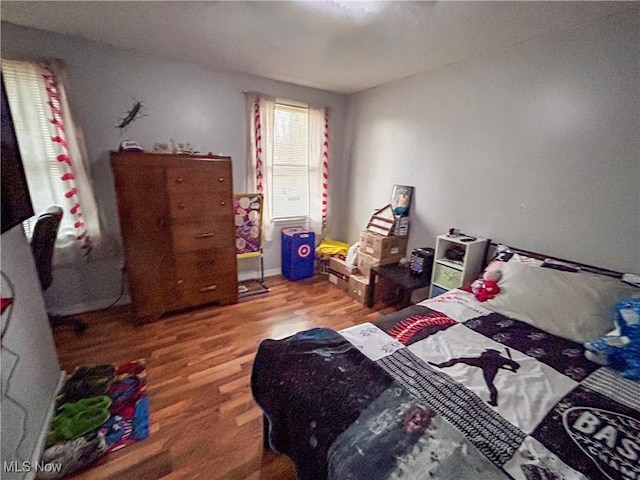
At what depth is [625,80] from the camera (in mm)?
1625

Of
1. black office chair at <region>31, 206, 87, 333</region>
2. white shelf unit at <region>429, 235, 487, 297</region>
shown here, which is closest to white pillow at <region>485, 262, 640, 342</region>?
white shelf unit at <region>429, 235, 487, 297</region>

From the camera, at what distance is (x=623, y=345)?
130 centimetres

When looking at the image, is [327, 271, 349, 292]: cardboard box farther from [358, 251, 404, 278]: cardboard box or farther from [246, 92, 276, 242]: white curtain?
[246, 92, 276, 242]: white curtain

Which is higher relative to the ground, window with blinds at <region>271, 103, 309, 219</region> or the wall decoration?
window with blinds at <region>271, 103, 309, 219</region>

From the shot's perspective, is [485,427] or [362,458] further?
[485,427]

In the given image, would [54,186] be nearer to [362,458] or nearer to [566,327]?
[362,458]

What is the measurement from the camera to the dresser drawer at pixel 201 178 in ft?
7.63

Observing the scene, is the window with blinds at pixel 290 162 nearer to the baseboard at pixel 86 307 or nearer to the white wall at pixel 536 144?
the white wall at pixel 536 144

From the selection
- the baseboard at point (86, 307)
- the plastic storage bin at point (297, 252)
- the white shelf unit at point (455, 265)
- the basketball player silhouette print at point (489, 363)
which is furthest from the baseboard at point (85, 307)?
the white shelf unit at point (455, 265)

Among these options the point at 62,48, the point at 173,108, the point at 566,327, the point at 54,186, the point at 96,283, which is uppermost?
the point at 62,48

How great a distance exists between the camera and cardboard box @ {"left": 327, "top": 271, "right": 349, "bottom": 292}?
3223 mm

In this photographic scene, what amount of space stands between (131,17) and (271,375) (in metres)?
2.41

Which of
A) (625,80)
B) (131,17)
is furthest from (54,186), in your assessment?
(625,80)

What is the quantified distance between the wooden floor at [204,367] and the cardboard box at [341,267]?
244 millimetres
